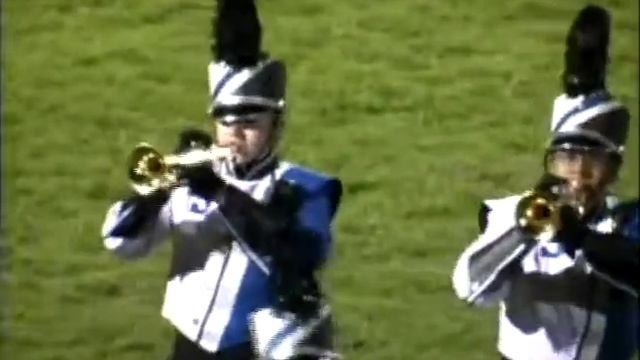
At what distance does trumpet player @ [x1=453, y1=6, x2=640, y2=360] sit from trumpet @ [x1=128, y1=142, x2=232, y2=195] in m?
0.24

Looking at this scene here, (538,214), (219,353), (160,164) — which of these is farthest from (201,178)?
(538,214)

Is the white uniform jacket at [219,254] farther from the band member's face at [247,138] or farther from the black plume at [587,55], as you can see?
the black plume at [587,55]

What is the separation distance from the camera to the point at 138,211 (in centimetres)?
117

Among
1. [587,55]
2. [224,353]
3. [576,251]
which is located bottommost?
[224,353]

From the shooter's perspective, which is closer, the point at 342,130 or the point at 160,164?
the point at 160,164

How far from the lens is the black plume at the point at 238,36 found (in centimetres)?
115

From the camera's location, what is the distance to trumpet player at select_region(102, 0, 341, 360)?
1.14 meters

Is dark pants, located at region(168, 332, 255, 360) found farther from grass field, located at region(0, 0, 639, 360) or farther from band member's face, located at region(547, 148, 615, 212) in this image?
band member's face, located at region(547, 148, 615, 212)

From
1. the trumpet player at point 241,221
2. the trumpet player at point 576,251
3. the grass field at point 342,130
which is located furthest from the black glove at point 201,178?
the trumpet player at point 576,251

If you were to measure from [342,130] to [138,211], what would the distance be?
23 centimetres

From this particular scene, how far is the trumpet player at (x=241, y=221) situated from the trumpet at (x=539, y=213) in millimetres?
196

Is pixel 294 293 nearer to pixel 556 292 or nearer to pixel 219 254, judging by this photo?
pixel 219 254

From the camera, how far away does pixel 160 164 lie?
1151mm

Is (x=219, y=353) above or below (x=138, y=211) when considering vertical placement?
below
